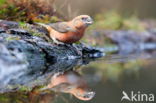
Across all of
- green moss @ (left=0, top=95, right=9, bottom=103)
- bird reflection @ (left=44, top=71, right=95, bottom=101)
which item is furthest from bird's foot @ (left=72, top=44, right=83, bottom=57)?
green moss @ (left=0, top=95, right=9, bottom=103)

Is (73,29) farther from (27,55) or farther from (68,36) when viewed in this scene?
(27,55)

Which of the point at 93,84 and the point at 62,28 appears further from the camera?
the point at 62,28

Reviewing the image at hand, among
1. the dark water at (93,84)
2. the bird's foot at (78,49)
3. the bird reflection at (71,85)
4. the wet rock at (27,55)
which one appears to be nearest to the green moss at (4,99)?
the dark water at (93,84)

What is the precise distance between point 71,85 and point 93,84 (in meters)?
0.73

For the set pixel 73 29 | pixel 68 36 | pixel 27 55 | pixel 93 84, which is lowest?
pixel 93 84

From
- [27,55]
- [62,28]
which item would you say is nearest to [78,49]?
[62,28]

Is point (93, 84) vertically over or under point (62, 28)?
under

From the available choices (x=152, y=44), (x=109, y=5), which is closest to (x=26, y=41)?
(x=152, y=44)

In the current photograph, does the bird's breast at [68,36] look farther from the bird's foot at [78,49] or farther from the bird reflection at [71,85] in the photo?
the bird reflection at [71,85]

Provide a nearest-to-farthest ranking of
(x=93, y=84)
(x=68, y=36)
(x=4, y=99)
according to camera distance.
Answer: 1. (x=4, y=99)
2. (x=93, y=84)
3. (x=68, y=36)

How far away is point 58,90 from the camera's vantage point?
20.7 feet

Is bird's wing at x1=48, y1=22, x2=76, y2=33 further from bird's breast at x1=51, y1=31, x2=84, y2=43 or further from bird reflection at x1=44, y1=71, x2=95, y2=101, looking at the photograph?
bird reflection at x1=44, y1=71, x2=95, y2=101

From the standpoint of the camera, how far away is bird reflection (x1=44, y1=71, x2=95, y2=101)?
616 centimetres

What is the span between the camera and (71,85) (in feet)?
22.1
